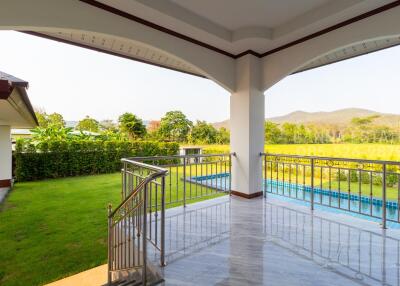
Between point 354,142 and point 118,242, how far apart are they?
1027cm

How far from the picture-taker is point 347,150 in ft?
30.6

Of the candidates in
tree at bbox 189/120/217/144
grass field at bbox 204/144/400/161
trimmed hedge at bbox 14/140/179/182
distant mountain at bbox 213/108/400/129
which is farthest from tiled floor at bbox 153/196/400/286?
tree at bbox 189/120/217/144

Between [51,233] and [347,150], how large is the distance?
10.6 m

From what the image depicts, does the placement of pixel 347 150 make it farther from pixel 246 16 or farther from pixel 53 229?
pixel 53 229

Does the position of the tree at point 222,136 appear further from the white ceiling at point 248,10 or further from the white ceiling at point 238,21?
the white ceiling at point 248,10

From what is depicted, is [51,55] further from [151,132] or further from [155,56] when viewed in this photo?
[155,56]

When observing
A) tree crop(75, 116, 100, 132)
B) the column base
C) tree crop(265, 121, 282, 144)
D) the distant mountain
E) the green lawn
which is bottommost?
the green lawn

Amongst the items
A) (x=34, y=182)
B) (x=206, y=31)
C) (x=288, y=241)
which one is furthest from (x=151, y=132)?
(x=288, y=241)

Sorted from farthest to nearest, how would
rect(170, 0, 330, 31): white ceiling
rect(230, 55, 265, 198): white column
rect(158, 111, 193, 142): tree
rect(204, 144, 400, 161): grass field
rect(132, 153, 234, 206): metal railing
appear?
rect(158, 111, 193, 142): tree < rect(204, 144, 400, 161): grass field < rect(230, 55, 265, 198): white column < rect(132, 153, 234, 206): metal railing < rect(170, 0, 330, 31): white ceiling

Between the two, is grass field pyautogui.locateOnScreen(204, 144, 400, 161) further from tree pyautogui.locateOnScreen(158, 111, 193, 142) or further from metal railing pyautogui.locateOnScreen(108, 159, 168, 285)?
tree pyautogui.locateOnScreen(158, 111, 193, 142)

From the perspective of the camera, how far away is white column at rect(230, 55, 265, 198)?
15.5ft

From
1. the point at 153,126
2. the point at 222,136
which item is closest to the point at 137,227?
the point at 222,136

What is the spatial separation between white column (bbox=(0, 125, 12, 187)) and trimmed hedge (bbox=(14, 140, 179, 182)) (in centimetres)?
129

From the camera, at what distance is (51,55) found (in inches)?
543
